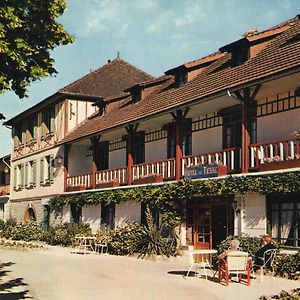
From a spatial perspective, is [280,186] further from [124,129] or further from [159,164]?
[124,129]

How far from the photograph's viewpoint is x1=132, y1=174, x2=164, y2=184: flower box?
70.7 feet

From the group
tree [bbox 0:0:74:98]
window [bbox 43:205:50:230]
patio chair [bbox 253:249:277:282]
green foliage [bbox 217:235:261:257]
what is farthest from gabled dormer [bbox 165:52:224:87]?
tree [bbox 0:0:74:98]

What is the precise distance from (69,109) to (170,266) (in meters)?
16.7

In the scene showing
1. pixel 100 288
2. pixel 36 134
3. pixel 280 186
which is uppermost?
pixel 36 134

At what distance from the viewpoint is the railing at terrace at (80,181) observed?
2814cm

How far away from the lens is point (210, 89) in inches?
758

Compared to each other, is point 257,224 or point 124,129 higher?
point 124,129

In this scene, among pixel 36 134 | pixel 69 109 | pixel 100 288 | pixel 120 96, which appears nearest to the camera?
pixel 100 288

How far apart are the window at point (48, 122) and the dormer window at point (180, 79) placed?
11.8 m

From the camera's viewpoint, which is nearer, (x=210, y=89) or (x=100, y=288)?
(x=100, y=288)

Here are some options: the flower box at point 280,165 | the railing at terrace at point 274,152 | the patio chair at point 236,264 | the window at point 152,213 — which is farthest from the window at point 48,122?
the patio chair at point 236,264

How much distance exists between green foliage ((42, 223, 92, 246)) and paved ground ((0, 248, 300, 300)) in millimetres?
7363

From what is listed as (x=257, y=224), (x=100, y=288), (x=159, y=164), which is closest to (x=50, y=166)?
(x=159, y=164)

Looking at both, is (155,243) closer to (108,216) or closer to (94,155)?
(108,216)
